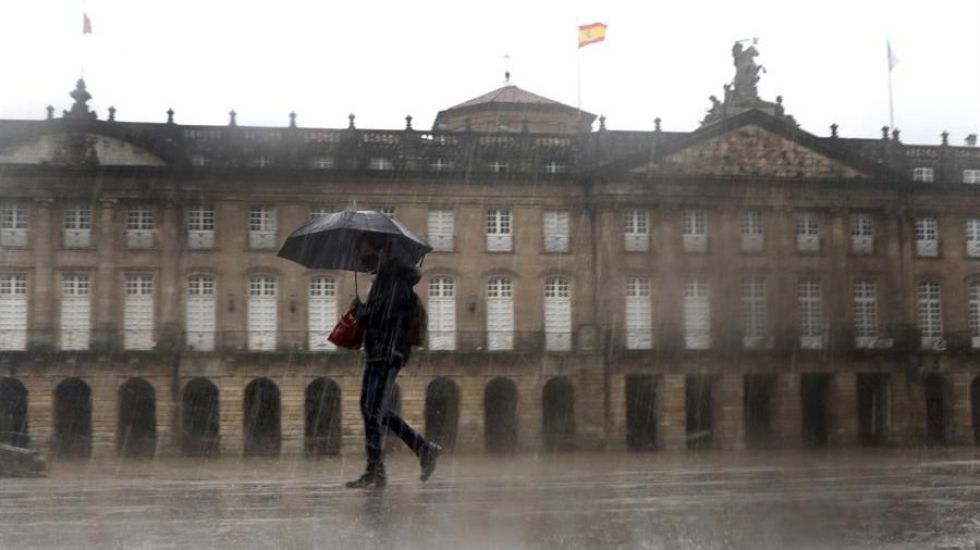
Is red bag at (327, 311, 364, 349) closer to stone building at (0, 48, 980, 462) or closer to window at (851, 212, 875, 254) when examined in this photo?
stone building at (0, 48, 980, 462)

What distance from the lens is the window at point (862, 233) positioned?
45906 mm

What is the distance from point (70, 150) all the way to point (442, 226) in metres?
12.3

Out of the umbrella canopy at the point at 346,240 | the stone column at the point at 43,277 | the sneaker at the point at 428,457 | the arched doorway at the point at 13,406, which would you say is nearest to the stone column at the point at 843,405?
the stone column at the point at 43,277

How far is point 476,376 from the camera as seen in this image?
1657 inches

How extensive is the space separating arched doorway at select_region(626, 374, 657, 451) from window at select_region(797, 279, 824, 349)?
6008 mm

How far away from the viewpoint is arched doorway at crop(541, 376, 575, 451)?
4244 centimetres

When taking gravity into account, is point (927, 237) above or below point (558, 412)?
above

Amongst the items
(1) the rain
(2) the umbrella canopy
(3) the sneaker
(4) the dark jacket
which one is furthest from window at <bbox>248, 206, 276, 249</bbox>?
(4) the dark jacket

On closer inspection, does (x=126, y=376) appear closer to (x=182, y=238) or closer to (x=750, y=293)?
(x=182, y=238)

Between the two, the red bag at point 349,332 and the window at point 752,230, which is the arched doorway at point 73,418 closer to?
the window at point 752,230

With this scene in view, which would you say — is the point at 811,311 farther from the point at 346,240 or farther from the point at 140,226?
the point at 346,240

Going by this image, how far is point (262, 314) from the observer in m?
41.9

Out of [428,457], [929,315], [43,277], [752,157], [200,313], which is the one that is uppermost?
[752,157]

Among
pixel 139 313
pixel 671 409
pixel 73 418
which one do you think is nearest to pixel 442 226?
pixel 671 409
